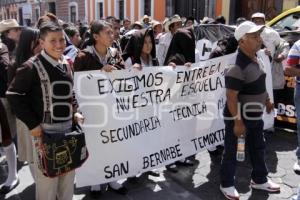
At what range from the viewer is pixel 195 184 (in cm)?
411

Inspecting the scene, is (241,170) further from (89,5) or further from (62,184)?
(89,5)

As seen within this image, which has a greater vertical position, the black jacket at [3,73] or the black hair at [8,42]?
the black hair at [8,42]

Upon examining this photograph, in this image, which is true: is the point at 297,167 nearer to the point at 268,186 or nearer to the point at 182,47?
the point at 268,186

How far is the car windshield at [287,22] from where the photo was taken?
251 inches

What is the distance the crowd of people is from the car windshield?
1919mm

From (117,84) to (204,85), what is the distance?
3.83ft

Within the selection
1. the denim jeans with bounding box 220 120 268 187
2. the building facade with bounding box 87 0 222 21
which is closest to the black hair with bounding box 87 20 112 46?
the denim jeans with bounding box 220 120 268 187

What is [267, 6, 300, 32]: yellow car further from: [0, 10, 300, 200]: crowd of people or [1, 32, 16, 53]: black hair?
[1, 32, 16, 53]: black hair

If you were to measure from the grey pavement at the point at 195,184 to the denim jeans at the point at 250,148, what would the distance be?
0.24m

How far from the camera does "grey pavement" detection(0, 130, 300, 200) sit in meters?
3.82

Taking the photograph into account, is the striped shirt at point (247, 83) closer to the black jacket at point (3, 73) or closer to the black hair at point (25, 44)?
the black hair at point (25, 44)

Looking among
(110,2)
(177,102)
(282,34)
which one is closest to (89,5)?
(110,2)

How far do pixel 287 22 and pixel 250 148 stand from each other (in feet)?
11.8

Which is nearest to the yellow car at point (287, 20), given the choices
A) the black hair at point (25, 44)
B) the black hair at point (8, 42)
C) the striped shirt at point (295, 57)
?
the striped shirt at point (295, 57)
